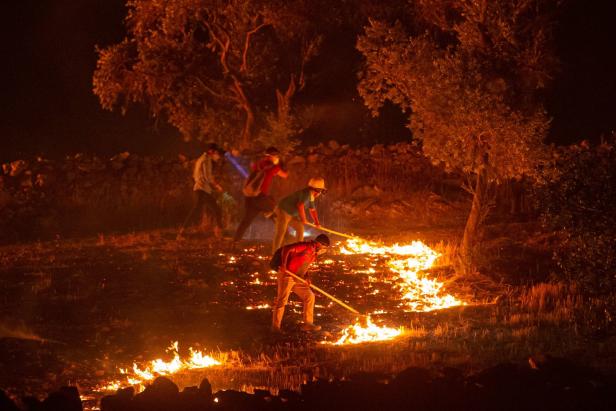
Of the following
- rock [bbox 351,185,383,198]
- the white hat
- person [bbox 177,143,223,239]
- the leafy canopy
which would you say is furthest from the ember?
rock [bbox 351,185,383,198]

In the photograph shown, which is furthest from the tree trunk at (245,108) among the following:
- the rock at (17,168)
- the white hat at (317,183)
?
the white hat at (317,183)

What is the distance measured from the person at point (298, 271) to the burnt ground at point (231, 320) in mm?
260

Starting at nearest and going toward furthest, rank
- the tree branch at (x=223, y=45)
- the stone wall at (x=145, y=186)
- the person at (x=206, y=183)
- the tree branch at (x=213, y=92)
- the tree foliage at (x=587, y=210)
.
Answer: the tree foliage at (x=587, y=210), the person at (x=206, y=183), the stone wall at (x=145, y=186), the tree branch at (x=223, y=45), the tree branch at (x=213, y=92)

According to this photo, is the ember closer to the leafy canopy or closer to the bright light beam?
the leafy canopy

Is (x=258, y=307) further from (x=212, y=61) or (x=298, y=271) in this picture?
(x=212, y=61)

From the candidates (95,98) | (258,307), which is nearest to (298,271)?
(258,307)

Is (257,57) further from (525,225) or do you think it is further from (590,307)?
(590,307)

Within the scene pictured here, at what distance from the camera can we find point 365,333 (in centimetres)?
1123

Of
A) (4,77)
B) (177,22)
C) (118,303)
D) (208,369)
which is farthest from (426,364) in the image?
(4,77)

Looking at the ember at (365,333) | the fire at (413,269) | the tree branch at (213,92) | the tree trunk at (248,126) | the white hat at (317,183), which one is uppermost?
the tree branch at (213,92)

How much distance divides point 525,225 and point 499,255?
155 inches

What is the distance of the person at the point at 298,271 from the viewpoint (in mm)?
10719

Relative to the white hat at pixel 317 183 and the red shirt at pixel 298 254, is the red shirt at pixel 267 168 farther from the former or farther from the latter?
the red shirt at pixel 298 254

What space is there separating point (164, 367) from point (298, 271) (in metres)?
2.33
